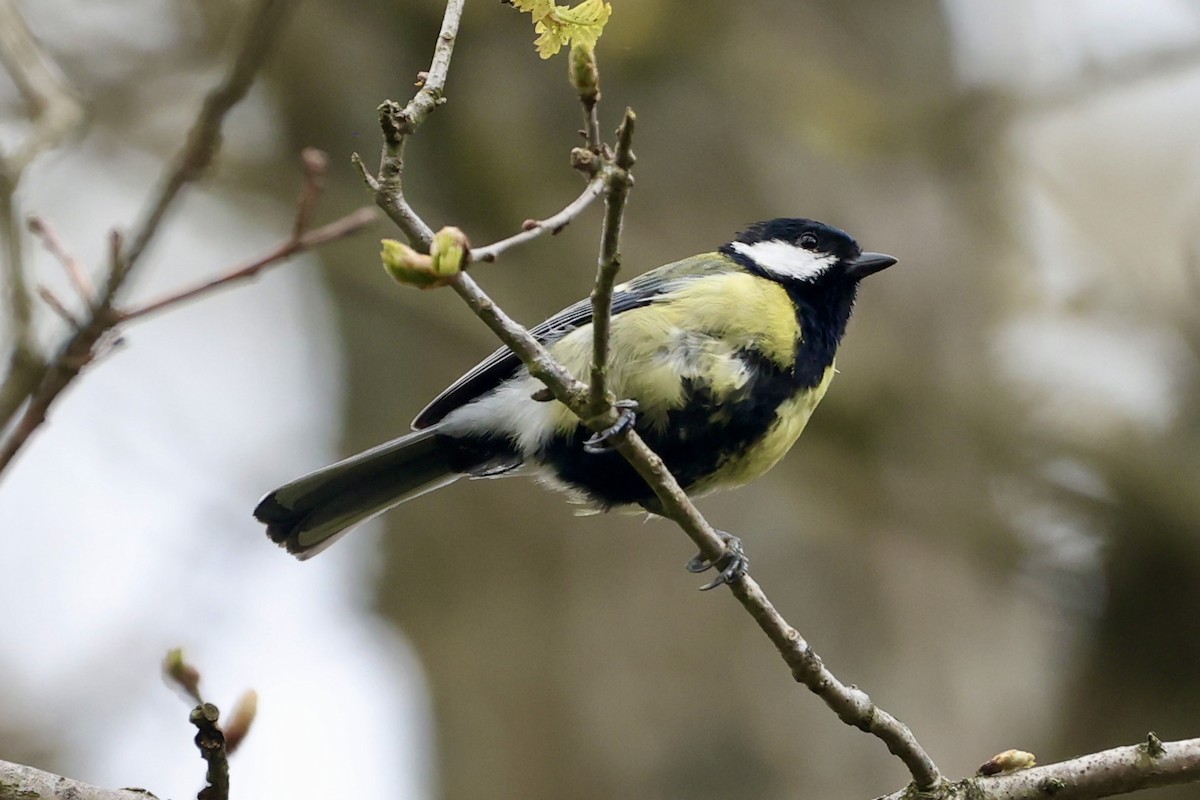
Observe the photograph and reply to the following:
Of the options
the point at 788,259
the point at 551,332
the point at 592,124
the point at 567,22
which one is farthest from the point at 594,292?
the point at 788,259

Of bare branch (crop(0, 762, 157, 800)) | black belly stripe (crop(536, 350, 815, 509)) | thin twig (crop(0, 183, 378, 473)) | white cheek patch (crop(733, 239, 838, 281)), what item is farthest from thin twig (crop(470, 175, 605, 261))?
white cheek patch (crop(733, 239, 838, 281))

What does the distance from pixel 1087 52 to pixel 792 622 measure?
9.48ft

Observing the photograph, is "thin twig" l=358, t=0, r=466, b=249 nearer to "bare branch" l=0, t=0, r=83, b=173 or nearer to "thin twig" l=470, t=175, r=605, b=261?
"thin twig" l=470, t=175, r=605, b=261

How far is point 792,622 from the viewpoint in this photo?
4.52m

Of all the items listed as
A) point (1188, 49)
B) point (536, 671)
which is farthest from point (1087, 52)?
point (536, 671)

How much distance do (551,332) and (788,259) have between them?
0.83 m

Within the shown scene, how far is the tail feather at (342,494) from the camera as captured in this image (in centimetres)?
335

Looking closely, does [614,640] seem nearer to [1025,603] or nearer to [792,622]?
[792,622]

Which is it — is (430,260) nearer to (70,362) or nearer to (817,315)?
(70,362)

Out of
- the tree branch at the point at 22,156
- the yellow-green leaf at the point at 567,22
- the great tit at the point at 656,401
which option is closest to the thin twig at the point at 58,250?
the tree branch at the point at 22,156

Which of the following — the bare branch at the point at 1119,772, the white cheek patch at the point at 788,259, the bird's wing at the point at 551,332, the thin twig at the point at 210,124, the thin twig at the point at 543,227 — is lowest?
the bare branch at the point at 1119,772

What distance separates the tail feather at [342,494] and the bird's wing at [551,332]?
0.33 feet

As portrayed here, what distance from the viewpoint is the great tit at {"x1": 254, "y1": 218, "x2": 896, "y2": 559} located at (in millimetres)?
3033

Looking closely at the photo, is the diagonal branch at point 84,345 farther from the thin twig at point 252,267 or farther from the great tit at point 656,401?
the great tit at point 656,401
